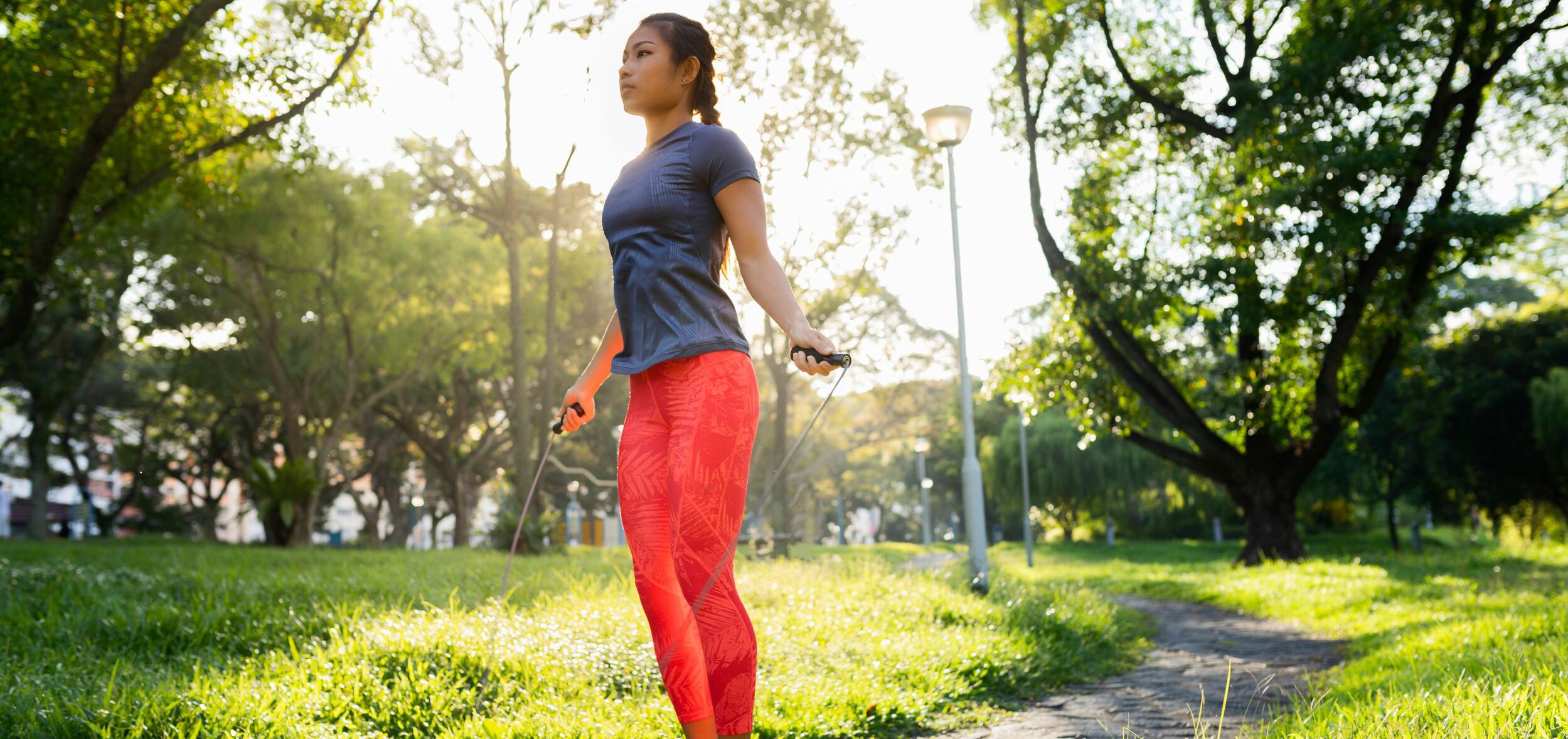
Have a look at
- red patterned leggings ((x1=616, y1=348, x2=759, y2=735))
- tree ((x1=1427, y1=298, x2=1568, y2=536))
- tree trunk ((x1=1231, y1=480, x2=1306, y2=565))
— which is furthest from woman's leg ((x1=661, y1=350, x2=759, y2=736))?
tree ((x1=1427, y1=298, x2=1568, y2=536))

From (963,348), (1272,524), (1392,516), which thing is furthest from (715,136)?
(1392,516)

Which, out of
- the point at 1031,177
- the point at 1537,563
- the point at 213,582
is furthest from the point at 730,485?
the point at 1537,563

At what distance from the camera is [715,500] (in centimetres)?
234

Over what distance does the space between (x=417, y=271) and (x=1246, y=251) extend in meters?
16.3

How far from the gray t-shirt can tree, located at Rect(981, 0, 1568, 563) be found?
38.1 ft

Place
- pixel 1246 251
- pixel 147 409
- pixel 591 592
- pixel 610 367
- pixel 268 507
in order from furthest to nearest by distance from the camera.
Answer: pixel 147 409
pixel 268 507
pixel 1246 251
pixel 591 592
pixel 610 367

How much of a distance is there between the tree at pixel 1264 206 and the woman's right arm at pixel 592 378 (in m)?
11.5

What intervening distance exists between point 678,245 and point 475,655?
2.58 metres

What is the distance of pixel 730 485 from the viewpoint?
7.78 ft

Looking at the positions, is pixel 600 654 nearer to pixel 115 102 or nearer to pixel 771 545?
pixel 115 102

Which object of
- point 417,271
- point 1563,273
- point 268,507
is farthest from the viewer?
point 1563,273

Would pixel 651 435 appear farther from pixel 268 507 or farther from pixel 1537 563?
pixel 268 507

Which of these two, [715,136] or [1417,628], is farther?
[1417,628]

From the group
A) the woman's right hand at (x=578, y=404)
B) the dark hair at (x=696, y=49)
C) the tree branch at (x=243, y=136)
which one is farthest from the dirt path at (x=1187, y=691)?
the tree branch at (x=243, y=136)
